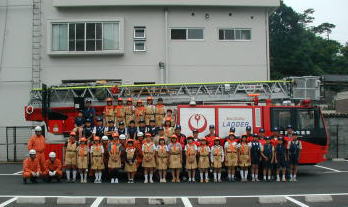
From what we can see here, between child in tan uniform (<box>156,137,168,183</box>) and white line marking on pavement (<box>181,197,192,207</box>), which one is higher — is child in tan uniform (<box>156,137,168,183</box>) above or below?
above

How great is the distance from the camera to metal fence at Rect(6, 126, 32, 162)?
23281 mm

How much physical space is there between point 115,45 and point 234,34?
6981 mm

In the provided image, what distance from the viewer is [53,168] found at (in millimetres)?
14227

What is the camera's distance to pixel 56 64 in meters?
24.4

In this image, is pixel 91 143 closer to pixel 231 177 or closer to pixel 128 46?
pixel 231 177

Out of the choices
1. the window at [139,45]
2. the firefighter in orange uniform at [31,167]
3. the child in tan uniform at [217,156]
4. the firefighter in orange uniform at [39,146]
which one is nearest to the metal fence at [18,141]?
the window at [139,45]

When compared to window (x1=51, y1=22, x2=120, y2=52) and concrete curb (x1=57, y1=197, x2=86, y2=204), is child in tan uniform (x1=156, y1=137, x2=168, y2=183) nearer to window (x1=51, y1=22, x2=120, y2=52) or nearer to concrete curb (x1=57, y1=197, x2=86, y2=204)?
concrete curb (x1=57, y1=197, x2=86, y2=204)

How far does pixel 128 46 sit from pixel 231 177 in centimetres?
1251

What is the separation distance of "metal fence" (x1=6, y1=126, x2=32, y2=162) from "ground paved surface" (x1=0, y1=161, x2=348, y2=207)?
8556mm

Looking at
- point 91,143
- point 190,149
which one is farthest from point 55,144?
point 190,149

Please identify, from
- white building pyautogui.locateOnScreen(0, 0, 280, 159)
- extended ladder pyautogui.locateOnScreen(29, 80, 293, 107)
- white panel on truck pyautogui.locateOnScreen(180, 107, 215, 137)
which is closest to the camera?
white panel on truck pyautogui.locateOnScreen(180, 107, 215, 137)

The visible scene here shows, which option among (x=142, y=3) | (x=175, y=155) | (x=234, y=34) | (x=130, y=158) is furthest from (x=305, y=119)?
(x=142, y=3)

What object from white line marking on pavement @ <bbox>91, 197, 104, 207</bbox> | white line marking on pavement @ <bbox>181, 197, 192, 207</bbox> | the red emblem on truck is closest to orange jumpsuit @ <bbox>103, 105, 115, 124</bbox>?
the red emblem on truck

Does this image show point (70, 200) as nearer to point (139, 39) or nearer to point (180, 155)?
point (180, 155)
